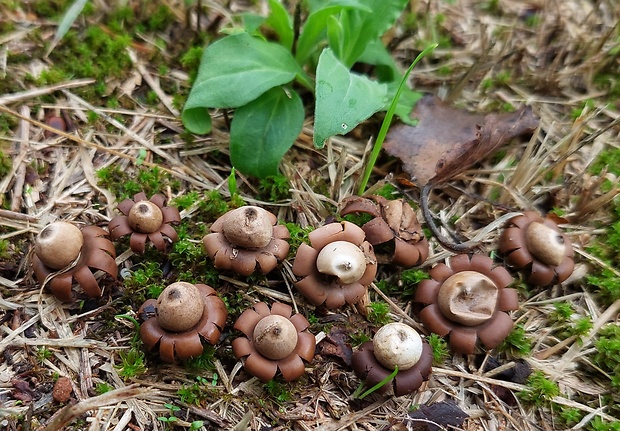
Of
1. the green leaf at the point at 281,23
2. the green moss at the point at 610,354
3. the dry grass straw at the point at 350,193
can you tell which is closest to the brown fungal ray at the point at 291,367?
the dry grass straw at the point at 350,193

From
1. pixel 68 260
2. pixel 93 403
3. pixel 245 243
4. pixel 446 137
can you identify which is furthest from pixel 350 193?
pixel 93 403

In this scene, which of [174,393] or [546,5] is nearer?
[174,393]

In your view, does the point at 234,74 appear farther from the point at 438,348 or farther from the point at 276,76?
the point at 438,348

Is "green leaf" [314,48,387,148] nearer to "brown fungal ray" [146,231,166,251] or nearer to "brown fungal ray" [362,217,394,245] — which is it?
"brown fungal ray" [362,217,394,245]

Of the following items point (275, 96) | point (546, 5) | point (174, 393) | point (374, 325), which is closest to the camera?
point (174, 393)

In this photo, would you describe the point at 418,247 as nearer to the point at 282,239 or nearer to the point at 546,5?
the point at 282,239

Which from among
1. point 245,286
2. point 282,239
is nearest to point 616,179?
point 282,239

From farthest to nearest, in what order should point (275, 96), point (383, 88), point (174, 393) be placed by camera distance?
1. point (275, 96)
2. point (383, 88)
3. point (174, 393)
